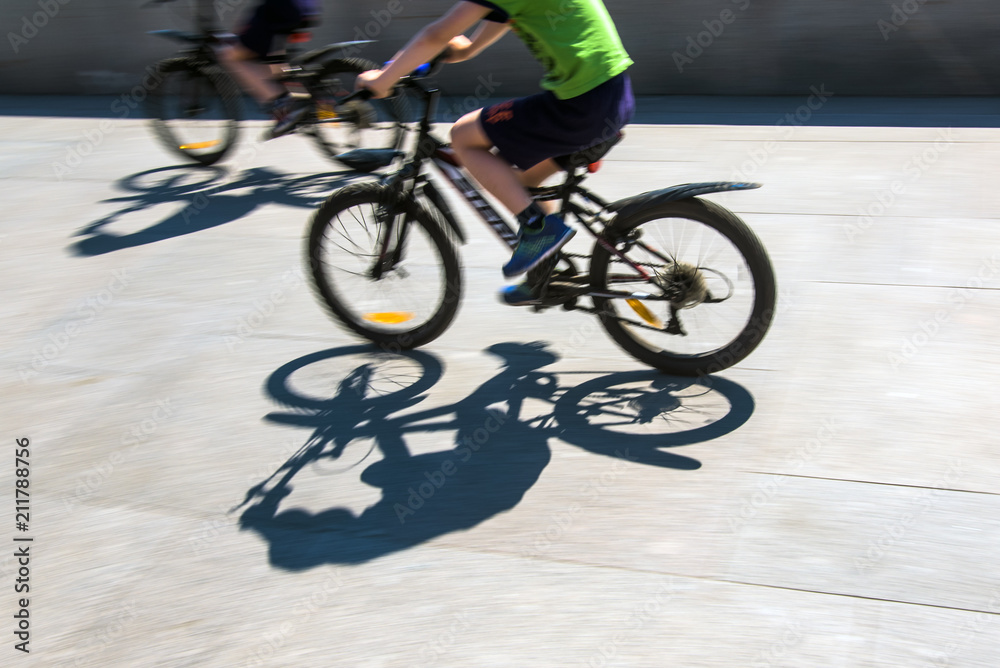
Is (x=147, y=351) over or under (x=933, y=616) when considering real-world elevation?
under

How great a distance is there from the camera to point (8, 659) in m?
2.88

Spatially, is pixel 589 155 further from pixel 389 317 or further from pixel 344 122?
pixel 344 122

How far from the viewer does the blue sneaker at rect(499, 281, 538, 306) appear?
4094mm

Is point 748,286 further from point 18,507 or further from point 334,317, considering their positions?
point 18,507

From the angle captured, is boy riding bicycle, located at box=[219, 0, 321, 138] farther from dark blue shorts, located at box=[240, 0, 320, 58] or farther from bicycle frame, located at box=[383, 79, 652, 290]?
bicycle frame, located at box=[383, 79, 652, 290]

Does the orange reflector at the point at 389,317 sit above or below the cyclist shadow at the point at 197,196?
above

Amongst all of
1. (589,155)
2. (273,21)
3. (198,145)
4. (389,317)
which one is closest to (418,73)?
(589,155)

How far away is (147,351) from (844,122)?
5984 millimetres

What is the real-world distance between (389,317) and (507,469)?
1350 millimetres

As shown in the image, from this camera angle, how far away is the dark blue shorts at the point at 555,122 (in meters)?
3.73

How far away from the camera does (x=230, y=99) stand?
7398 millimetres

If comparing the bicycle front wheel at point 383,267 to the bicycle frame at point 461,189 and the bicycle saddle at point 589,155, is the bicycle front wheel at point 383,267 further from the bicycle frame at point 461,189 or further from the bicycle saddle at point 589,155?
the bicycle saddle at point 589,155

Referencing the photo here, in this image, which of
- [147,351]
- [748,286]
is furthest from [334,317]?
[748,286]

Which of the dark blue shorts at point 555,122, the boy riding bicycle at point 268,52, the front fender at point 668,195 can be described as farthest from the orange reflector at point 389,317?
the boy riding bicycle at point 268,52
